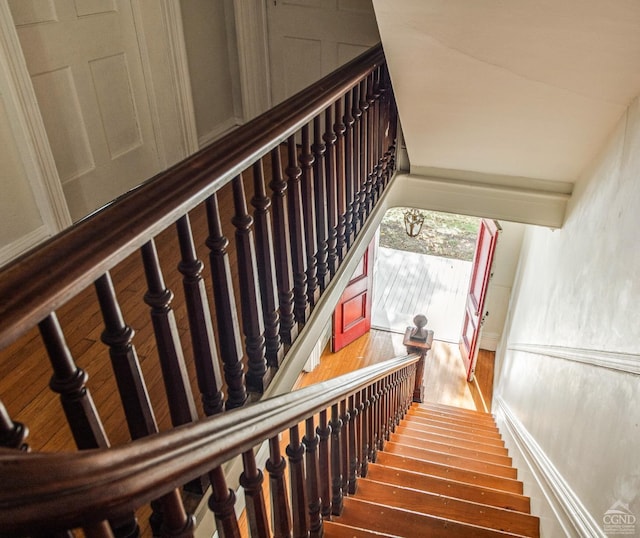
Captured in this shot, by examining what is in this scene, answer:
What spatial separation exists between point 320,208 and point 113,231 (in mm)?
1269

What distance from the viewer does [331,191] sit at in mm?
2117

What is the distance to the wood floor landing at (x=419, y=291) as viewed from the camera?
6.90 meters

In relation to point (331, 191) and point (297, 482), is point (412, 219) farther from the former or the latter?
point (297, 482)

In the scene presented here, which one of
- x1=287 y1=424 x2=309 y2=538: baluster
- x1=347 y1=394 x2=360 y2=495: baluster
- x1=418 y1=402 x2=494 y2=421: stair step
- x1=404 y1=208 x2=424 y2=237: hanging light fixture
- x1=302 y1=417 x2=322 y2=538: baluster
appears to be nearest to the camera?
x1=287 y1=424 x2=309 y2=538: baluster

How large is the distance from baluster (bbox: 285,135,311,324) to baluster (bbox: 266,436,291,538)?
0.74 m

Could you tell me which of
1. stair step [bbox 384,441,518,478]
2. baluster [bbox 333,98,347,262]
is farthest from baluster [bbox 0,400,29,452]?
stair step [bbox 384,441,518,478]

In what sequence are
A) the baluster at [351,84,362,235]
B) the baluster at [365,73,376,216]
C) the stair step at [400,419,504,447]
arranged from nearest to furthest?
Answer: the baluster at [351,84,362,235], the baluster at [365,73,376,216], the stair step at [400,419,504,447]

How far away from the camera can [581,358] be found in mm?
2256

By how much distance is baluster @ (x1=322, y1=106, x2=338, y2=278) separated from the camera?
1.96m

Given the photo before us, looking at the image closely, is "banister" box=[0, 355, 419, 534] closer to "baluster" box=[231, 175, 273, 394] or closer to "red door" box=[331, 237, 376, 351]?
"baluster" box=[231, 175, 273, 394]

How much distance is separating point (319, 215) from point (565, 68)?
127cm

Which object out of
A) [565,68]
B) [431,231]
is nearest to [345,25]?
[565,68]

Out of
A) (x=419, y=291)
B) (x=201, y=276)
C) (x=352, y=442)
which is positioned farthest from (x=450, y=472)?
(x=419, y=291)

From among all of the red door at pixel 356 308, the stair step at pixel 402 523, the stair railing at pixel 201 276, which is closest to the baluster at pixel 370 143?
the stair railing at pixel 201 276
